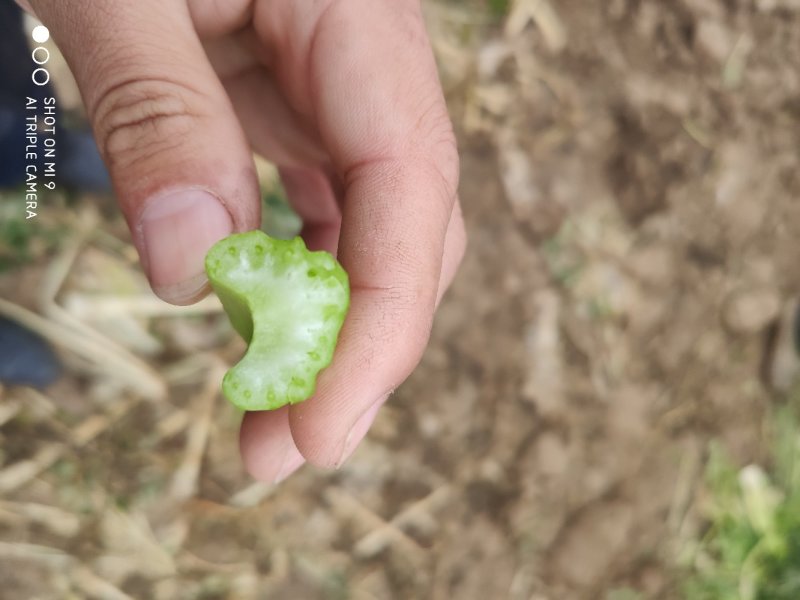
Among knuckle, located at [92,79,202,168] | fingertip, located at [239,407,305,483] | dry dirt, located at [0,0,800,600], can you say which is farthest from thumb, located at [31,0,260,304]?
dry dirt, located at [0,0,800,600]

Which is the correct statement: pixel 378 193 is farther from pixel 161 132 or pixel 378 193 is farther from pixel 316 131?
pixel 316 131

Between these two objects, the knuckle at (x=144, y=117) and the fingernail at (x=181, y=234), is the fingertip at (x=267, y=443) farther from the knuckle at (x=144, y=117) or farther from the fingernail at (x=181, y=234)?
the knuckle at (x=144, y=117)

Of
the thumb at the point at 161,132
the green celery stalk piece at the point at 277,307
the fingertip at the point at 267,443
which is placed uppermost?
the thumb at the point at 161,132

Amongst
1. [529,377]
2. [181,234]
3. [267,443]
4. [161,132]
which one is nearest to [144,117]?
[161,132]

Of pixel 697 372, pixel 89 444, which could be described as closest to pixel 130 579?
pixel 89 444

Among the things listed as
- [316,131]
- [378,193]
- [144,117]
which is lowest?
[378,193]

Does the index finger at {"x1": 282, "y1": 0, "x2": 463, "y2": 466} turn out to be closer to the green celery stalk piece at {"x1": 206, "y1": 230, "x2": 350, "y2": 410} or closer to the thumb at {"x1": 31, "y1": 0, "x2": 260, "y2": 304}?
the green celery stalk piece at {"x1": 206, "y1": 230, "x2": 350, "y2": 410}

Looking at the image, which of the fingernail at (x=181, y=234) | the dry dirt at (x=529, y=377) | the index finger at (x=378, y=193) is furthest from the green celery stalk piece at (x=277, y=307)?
the dry dirt at (x=529, y=377)

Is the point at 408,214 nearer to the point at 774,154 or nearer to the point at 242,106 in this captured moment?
the point at 242,106
